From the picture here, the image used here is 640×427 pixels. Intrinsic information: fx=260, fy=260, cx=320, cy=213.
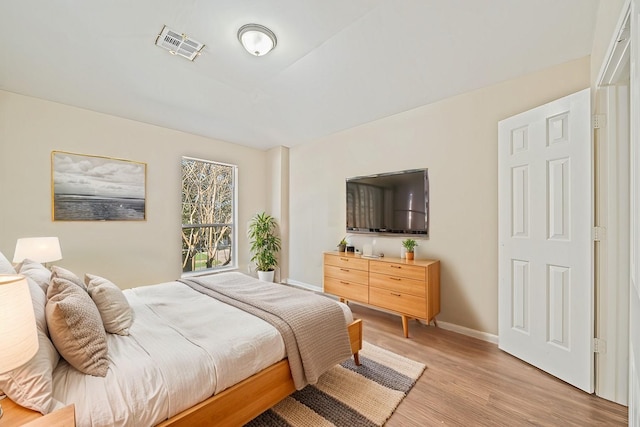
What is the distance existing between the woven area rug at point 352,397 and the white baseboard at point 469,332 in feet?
2.85

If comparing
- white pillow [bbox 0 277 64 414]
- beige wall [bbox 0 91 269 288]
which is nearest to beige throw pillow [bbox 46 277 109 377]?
white pillow [bbox 0 277 64 414]

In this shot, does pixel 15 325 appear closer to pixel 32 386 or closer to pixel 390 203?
pixel 32 386

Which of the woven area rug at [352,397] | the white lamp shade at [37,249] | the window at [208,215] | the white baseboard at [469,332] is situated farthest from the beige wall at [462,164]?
the white lamp shade at [37,249]

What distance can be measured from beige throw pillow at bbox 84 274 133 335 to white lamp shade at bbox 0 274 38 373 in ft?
2.59

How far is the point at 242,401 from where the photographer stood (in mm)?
1409

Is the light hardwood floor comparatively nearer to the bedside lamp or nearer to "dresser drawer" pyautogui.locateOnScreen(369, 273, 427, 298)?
"dresser drawer" pyautogui.locateOnScreen(369, 273, 427, 298)

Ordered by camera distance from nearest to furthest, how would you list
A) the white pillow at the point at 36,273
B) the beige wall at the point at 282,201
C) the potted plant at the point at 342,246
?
the white pillow at the point at 36,273
the potted plant at the point at 342,246
the beige wall at the point at 282,201

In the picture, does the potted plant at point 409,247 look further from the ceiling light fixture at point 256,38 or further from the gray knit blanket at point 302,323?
the ceiling light fixture at point 256,38

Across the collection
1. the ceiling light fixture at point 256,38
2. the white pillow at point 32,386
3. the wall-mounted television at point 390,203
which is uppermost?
the ceiling light fixture at point 256,38

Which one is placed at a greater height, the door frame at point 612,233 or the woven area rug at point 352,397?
the door frame at point 612,233

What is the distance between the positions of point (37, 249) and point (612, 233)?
183 inches

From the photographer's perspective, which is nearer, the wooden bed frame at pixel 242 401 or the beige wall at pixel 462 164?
the wooden bed frame at pixel 242 401

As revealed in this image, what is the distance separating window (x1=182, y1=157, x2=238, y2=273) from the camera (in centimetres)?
416

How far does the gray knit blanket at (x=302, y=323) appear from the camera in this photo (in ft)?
5.48
